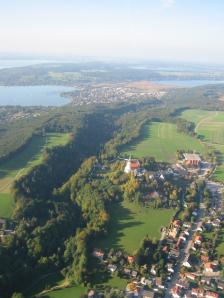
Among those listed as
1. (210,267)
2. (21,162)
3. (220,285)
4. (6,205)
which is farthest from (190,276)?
(21,162)

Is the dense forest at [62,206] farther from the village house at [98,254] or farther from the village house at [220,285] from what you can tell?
the village house at [220,285]

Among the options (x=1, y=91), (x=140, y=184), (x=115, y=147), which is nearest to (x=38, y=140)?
(x=115, y=147)

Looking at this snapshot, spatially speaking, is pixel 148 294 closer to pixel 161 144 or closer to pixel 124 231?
pixel 124 231

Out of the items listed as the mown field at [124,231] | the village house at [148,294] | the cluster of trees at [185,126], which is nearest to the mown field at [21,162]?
the mown field at [124,231]

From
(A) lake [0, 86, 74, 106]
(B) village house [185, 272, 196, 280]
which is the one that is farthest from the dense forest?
(A) lake [0, 86, 74, 106]

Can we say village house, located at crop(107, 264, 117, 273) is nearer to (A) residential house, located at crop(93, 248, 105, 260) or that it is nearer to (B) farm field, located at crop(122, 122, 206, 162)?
(A) residential house, located at crop(93, 248, 105, 260)

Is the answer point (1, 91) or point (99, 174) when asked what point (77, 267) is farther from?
point (1, 91)

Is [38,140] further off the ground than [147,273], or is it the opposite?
[38,140]
